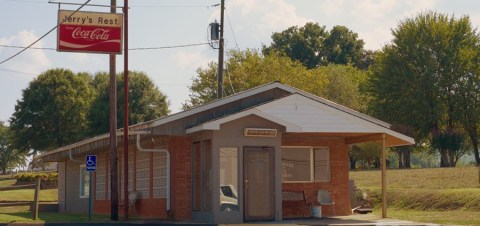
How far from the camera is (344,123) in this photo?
26.2m

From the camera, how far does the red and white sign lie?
1081 inches

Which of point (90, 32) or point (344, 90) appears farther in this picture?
point (344, 90)

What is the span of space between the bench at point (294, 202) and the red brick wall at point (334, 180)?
0.70 feet

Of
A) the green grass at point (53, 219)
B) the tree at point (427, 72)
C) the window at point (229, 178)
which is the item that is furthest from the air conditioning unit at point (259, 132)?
the tree at point (427, 72)

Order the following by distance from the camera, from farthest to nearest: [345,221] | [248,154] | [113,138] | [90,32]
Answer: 1. [90,32]
2. [113,138]
3. [345,221]
4. [248,154]

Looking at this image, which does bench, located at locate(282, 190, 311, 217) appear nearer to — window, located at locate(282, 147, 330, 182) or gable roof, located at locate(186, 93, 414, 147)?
window, located at locate(282, 147, 330, 182)

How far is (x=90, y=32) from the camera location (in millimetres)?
27656

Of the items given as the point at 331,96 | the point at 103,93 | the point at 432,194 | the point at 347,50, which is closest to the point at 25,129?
the point at 103,93

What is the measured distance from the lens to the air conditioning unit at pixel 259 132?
2523 centimetres

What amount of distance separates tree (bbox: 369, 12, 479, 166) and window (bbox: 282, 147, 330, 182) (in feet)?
109

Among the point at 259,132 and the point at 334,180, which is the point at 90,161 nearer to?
the point at 259,132

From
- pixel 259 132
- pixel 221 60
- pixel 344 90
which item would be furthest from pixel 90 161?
pixel 344 90

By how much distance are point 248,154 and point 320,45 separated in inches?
2650

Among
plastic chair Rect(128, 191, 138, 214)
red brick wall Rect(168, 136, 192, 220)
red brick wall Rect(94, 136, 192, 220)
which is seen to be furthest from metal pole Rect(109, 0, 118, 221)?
plastic chair Rect(128, 191, 138, 214)
